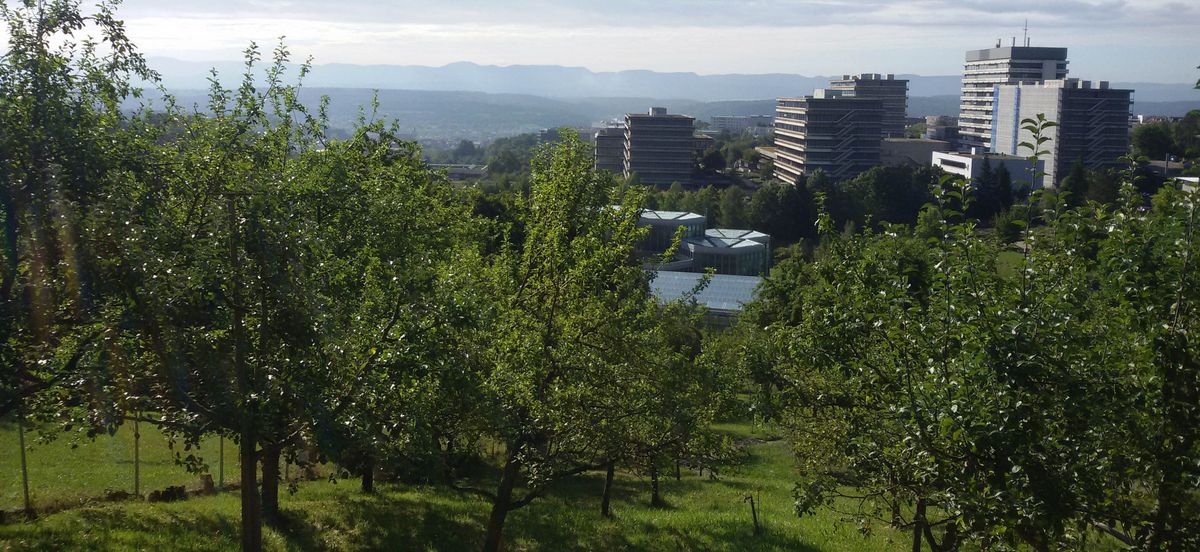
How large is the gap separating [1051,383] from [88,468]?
19092mm

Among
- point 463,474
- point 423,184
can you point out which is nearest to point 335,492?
point 463,474

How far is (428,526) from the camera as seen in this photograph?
47.3ft

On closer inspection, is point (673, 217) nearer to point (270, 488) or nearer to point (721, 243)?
point (721, 243)

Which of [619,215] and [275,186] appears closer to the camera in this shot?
[275,186]

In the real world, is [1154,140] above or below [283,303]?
above

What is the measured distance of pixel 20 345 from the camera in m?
9.12

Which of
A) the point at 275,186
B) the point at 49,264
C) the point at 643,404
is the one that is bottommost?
the point at 643,404

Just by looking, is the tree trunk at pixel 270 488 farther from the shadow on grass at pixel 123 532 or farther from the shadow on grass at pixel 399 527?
the shadow on grass at pixel 123 532

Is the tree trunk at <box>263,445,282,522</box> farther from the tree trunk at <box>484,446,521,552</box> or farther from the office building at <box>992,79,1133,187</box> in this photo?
the office building at <box>992,79,1133,187</box>

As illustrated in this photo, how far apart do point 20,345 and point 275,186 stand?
123 inches

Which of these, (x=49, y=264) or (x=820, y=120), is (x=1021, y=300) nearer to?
(x=49, y=264)

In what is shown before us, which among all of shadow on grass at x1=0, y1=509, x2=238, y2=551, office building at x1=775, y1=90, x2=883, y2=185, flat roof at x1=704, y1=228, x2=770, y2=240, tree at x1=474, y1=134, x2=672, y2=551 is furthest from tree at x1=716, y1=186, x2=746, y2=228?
shadow on grass at x1=0, y1=509, x2=238, y2=551

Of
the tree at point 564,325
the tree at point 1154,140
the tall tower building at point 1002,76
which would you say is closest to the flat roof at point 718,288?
the tree at point 564,325

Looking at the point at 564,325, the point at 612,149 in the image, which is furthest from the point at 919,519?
the point at 612,149
